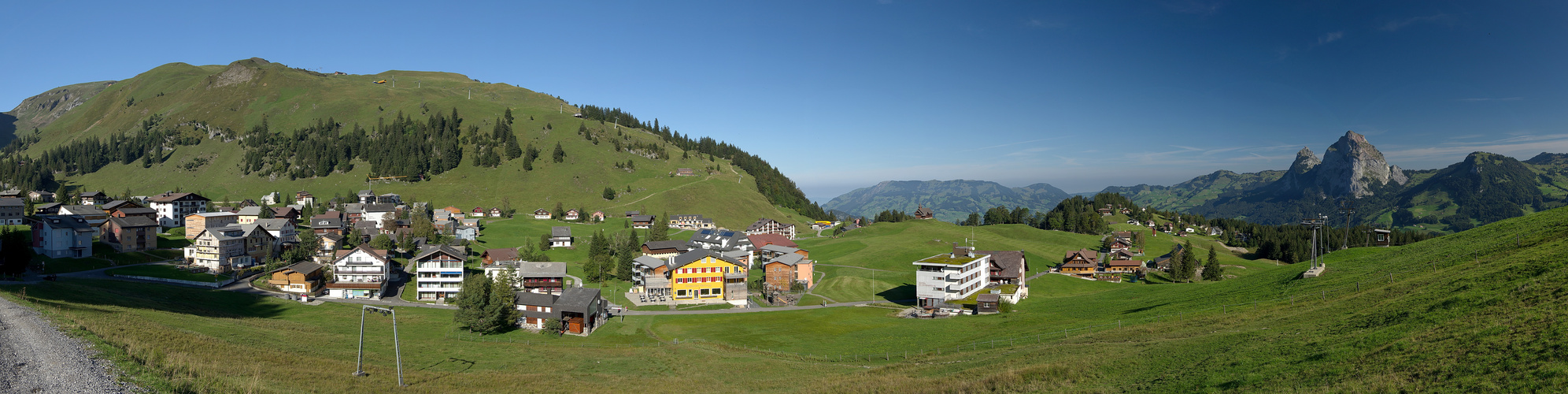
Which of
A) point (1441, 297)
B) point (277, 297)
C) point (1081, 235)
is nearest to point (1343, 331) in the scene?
point (1441, 297)

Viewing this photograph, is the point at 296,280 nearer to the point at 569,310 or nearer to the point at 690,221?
the point at 569,310

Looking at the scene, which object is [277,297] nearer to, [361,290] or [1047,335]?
[361,290]

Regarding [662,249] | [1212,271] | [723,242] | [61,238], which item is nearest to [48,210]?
[61,238]

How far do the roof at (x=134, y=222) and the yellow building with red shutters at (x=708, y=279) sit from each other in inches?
3260

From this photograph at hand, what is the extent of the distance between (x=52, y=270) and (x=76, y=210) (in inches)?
1793

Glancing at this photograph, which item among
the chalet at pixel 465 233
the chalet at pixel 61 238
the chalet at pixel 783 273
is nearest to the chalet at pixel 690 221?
the chalet at pixel 465 233

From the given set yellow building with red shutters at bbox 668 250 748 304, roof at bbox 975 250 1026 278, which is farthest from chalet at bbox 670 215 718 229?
roof at bbox 975 250 1026 278

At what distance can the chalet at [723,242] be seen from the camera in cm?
11700

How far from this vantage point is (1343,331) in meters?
27.7

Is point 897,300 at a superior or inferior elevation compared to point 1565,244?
inferior

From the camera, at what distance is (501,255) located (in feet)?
328

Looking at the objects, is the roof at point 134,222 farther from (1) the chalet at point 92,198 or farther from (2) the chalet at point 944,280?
(2) the chalet at point 944,280

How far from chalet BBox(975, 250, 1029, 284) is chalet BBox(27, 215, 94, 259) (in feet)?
408

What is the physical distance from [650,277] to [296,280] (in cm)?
4310
